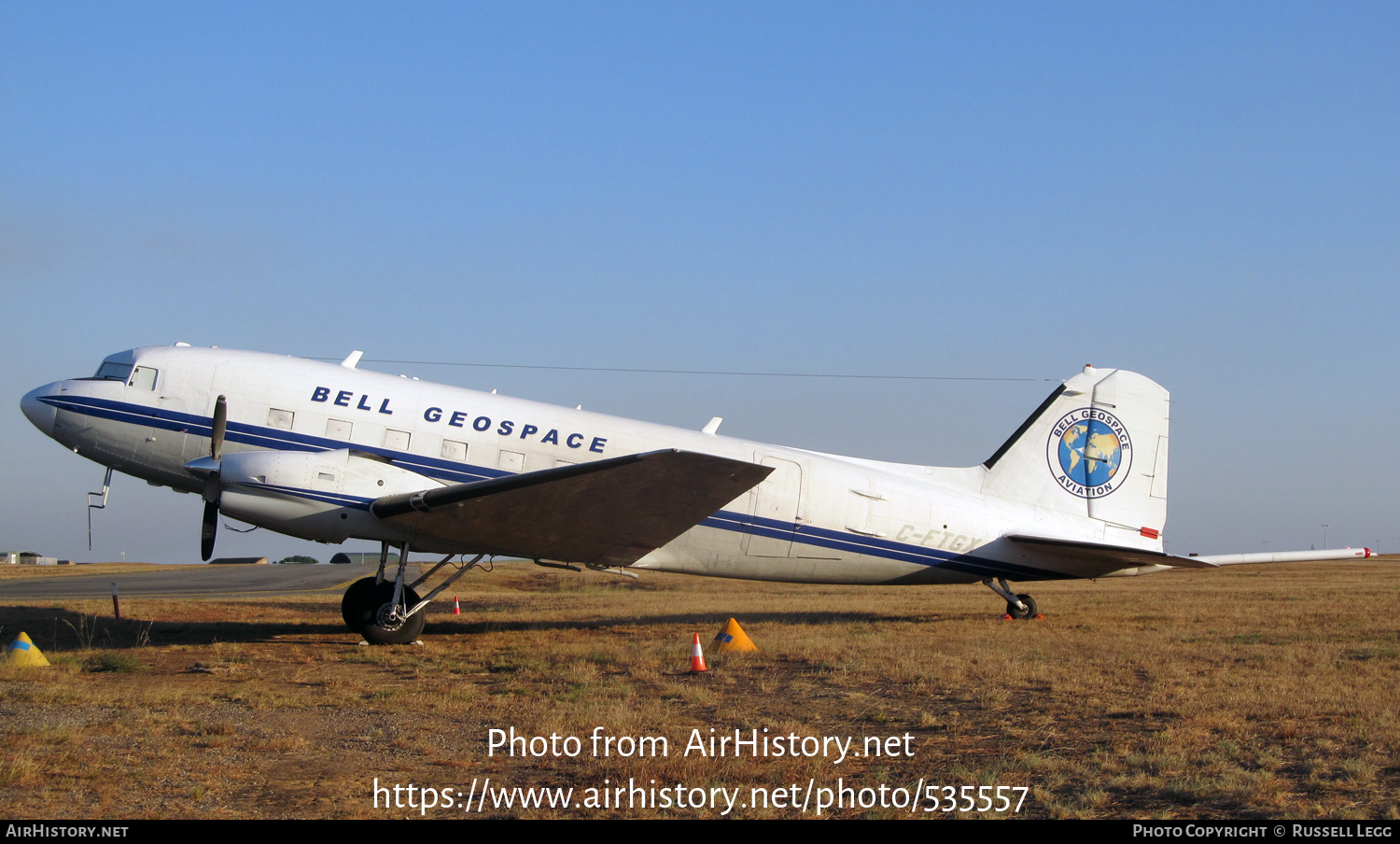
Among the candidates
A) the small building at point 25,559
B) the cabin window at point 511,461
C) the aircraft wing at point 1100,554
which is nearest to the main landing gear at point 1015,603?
the aircraft wing at point 1100,554

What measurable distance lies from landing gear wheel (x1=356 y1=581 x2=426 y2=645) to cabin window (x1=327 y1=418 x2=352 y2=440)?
7.51 feet

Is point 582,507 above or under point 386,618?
above

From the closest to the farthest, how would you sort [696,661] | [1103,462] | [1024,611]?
[696,661], [1024,611], [1103,462]

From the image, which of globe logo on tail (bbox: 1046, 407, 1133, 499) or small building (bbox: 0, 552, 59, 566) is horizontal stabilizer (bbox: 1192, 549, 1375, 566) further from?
small building (bbox: 0, 552, 59, 566)

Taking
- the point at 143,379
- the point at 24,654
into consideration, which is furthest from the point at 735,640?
the point at 143,379

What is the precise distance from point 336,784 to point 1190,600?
20.5 metres

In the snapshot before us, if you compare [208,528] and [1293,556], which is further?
[1293,556]

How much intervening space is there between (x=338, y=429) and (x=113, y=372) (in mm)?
3639

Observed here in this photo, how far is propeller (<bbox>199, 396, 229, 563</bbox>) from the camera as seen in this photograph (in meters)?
13.2

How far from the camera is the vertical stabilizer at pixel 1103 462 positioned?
1756cm

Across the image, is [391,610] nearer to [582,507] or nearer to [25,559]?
→ [582,507]

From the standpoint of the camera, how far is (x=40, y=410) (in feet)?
46.9
